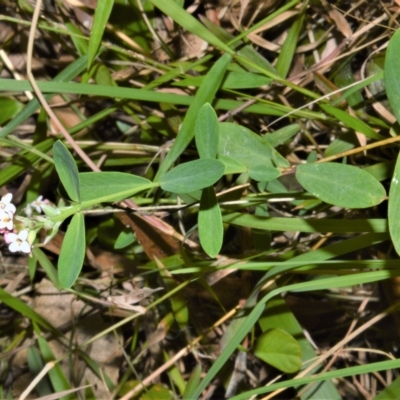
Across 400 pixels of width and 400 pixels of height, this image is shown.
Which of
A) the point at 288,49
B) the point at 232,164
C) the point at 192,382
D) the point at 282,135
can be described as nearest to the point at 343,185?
the point at 232,164

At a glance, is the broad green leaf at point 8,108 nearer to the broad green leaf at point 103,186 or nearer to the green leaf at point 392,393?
the broad green leaf at point 103,186

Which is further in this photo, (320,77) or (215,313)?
(215,313)

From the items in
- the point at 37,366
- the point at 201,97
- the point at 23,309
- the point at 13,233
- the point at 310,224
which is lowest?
the point at 37,366

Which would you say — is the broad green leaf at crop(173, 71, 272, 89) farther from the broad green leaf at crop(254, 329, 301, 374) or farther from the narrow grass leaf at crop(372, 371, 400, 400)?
the narrow grass leaf at crop(372, 371, 400, 400)

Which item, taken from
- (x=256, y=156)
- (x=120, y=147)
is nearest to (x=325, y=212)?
(x=256, y=156)

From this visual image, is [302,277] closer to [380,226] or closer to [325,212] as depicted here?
[325,212]

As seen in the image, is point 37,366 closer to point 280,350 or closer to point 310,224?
point 280,350
